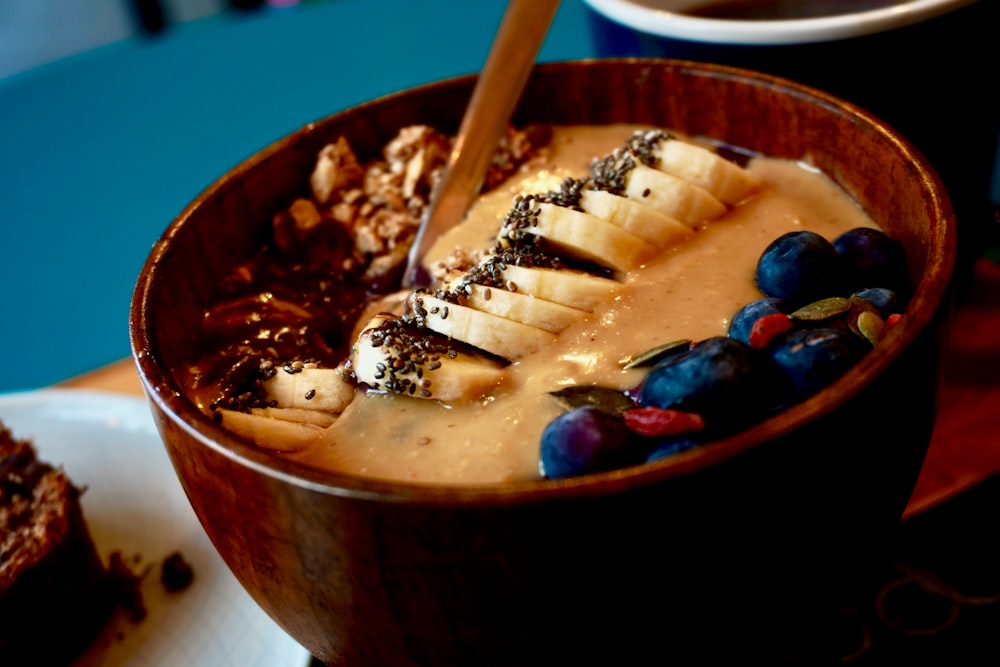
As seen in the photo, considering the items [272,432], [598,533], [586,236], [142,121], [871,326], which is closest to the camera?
[598,533]

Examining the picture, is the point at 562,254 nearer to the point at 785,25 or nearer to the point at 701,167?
the point at 701,167

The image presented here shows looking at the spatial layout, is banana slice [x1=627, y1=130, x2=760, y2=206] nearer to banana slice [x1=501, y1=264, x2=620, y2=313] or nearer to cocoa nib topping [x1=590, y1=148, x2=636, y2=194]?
cocoa nib topping [x1=590, y1=148, x2=636, y2=194]

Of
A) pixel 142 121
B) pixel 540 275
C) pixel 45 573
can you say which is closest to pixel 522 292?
pixel 540 275

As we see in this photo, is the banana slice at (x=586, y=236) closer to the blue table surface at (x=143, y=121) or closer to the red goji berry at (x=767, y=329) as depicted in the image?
the red goji berry at (x=767, y=329)

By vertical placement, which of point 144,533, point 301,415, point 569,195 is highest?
point 569,195

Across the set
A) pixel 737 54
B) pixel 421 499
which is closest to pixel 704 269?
pixel 737 54

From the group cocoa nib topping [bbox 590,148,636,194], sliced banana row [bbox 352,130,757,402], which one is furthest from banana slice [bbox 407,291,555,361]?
cocoa nib topping [bbox 590,148,636,194]

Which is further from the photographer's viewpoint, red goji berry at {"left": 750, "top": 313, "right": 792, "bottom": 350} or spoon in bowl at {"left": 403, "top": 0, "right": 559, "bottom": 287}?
spoon in bowl at {"left": 403, "top": 0, "right": 559, "bottom": 287}
